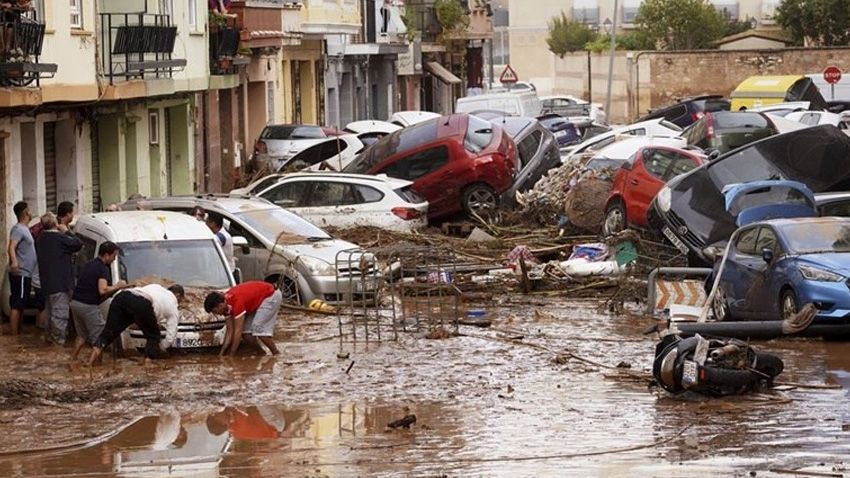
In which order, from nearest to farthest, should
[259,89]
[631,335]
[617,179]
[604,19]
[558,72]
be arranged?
[631,335]
[617,179]
[259,89]
[558,72]
[604,19]

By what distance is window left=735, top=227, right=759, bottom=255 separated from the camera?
2138 cm

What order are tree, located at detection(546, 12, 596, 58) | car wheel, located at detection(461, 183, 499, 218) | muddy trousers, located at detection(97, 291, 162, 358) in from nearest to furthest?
muddy trousers, located at detection(97, 291, 162, 358) → car wheel, located at detection(461, 183, 499, 218) → tree, located at detection(546, 12, 596, 58)

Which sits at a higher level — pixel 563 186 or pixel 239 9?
pixel 239 9

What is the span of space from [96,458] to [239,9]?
26.3m

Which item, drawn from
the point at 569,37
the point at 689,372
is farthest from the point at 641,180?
the point at 569,37

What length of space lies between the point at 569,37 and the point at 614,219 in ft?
275

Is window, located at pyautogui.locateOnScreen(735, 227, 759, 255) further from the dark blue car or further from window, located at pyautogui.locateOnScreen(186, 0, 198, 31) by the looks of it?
the dark blue car

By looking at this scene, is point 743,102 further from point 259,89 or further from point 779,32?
point 779,32

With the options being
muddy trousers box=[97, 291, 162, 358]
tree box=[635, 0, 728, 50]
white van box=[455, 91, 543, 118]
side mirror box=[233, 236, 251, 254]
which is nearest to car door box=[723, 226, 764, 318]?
side mirror box=[233, 236, 251, 254]

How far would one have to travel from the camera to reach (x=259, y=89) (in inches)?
1820

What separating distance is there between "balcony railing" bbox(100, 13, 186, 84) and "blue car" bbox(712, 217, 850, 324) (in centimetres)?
1109

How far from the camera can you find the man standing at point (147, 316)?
18.9m

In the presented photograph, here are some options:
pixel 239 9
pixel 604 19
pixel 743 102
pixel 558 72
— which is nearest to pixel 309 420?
pixel 239 9

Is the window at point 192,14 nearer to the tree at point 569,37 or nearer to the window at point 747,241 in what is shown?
the window at point 747,241
